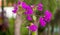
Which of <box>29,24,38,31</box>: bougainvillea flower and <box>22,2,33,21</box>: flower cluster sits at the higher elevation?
<box>22,2,33,21</box>: flower cluster

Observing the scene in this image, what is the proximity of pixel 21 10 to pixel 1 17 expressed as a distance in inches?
103

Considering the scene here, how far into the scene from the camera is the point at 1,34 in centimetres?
301

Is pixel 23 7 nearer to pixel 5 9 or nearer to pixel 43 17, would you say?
pixel 43 17

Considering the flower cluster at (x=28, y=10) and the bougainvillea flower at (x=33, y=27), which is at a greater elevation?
the flower cluster at (x=28, y=10)

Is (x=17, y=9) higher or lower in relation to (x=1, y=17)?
higher

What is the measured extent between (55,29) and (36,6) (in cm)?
110

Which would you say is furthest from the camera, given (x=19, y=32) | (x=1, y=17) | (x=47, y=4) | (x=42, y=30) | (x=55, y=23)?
(x=1, y=17)

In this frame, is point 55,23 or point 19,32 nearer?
point 19,32

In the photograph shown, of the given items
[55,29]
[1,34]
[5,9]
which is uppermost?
[5,9]

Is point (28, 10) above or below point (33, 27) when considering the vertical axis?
above

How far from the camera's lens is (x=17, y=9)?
1.36 metres

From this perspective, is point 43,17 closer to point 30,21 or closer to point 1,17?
point 30,21

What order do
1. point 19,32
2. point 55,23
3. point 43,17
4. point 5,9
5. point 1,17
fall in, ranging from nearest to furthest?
1. point 43,17
2. point 19,32
3. point 55,23
4. point 5,9
5. point 1,17

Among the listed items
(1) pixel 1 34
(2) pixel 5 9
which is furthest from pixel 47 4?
(2) pixel 5 9
